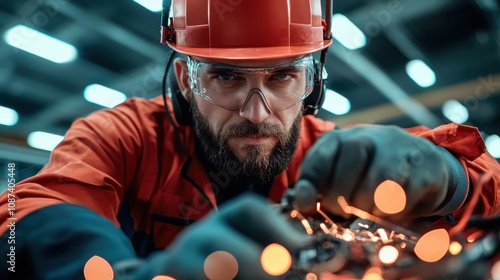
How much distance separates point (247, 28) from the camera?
0.70 m

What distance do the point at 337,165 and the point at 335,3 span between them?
2.51m

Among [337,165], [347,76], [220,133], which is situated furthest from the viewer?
[347,76]

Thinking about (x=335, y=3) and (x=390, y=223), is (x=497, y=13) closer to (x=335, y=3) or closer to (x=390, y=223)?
(x=335, y=3)

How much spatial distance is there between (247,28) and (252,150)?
191mm

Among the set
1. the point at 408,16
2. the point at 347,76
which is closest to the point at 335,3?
the point at 408,16

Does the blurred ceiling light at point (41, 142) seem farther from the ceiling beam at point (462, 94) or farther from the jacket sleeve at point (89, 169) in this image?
the ceiling beam at point (462, 94)

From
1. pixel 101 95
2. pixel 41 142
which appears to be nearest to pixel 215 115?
pixel 41 142

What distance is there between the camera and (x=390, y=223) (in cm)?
42

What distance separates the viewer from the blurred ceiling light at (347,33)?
2.79m

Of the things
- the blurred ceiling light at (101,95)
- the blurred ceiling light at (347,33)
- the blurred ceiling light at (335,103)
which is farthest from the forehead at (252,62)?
the blurred ceiling light at (101,95)

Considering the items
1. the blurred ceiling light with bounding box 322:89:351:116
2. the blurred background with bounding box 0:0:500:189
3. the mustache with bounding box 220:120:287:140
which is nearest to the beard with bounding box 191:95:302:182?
the mustache with bounding box 220:120:287:140

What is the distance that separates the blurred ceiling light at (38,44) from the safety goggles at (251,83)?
92.2 inches

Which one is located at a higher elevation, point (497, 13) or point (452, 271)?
point (497, 13)

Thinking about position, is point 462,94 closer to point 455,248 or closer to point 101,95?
point 455,248
